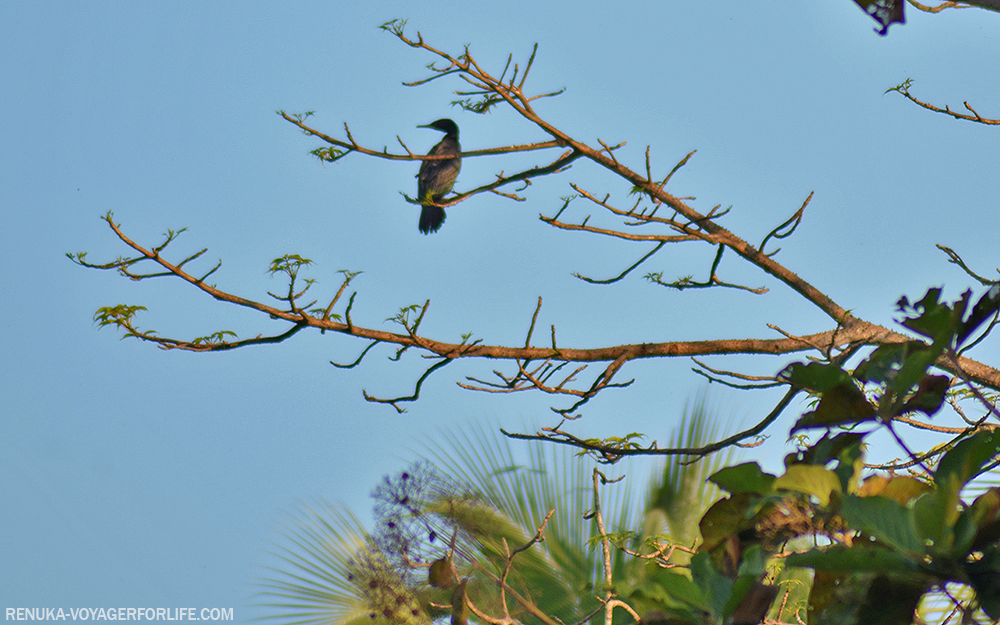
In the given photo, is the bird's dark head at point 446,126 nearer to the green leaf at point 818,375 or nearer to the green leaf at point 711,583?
the green leaf at point 818,375

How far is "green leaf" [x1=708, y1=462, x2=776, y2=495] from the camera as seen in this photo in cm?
87

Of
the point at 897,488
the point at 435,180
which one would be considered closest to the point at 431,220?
the point at 435,180

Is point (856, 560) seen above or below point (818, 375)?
below

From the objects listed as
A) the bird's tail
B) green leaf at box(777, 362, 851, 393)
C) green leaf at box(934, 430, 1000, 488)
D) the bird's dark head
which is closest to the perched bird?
the bird's tail

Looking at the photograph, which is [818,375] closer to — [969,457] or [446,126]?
[969,457]

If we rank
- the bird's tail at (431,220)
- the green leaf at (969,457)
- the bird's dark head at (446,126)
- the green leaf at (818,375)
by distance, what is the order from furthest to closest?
the bird's dark head at (446,126) → the bird's tail at (431,220) → the green leaf at (818,375) → the green leaf at (969,457)

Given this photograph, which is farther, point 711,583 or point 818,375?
point 818,375

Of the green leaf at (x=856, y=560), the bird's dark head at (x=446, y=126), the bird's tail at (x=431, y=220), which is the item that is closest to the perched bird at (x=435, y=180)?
the bird's tail at (x=431, y=220)

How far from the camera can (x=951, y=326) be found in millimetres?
841

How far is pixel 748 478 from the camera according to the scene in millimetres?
876

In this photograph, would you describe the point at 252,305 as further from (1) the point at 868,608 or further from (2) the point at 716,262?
(1) the point at 868,608

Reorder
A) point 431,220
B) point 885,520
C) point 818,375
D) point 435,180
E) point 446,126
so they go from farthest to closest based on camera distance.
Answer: point 446,126 → point 435,180 → point 431,220 → point 818,375 → point 885,520

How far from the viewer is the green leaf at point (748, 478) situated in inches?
34.3

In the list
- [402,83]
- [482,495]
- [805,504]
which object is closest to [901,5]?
[805,504]
